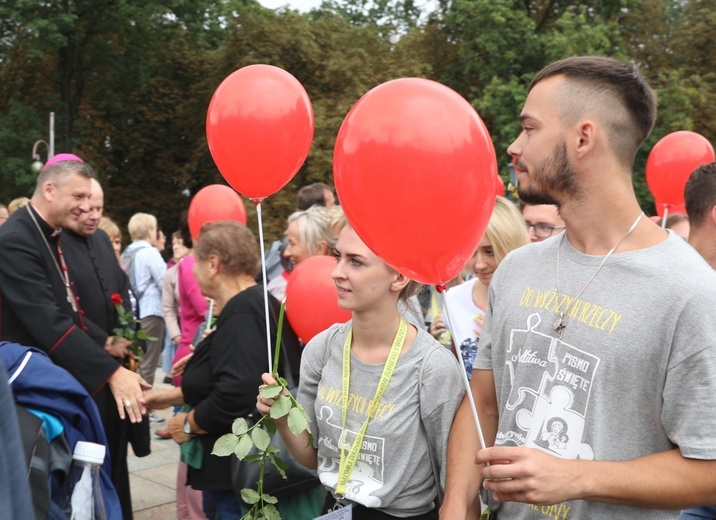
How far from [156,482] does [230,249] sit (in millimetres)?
2908

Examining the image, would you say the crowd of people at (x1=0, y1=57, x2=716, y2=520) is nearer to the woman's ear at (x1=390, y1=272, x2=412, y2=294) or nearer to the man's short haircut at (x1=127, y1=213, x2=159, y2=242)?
the woman's ear at (x1=390, y1=272, x2=412, y2=294)

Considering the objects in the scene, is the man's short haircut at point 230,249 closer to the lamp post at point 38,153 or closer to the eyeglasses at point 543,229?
the eyeglasses at point 543,229

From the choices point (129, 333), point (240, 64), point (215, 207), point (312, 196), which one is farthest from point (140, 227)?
point (240, 64)

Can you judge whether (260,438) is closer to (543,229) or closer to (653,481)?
(653,481)

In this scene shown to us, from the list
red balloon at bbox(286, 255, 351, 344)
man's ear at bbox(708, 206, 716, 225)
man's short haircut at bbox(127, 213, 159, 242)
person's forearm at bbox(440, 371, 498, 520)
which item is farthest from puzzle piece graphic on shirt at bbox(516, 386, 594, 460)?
man's short haircut at bbox(127, 213, 159, 242)

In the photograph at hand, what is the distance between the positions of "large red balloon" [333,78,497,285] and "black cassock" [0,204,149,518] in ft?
8.30

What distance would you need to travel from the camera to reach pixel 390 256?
6.50ft

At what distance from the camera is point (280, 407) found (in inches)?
94.8

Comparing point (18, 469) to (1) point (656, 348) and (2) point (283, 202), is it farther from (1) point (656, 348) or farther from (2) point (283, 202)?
(2) point (283, 202)

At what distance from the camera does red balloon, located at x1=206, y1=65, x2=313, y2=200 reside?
3.35m

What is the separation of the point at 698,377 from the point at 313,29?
20.7m

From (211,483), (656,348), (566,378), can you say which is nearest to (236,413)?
(211,483)

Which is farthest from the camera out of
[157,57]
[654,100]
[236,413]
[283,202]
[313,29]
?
[157,57]

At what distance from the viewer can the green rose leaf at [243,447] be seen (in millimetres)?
2396
